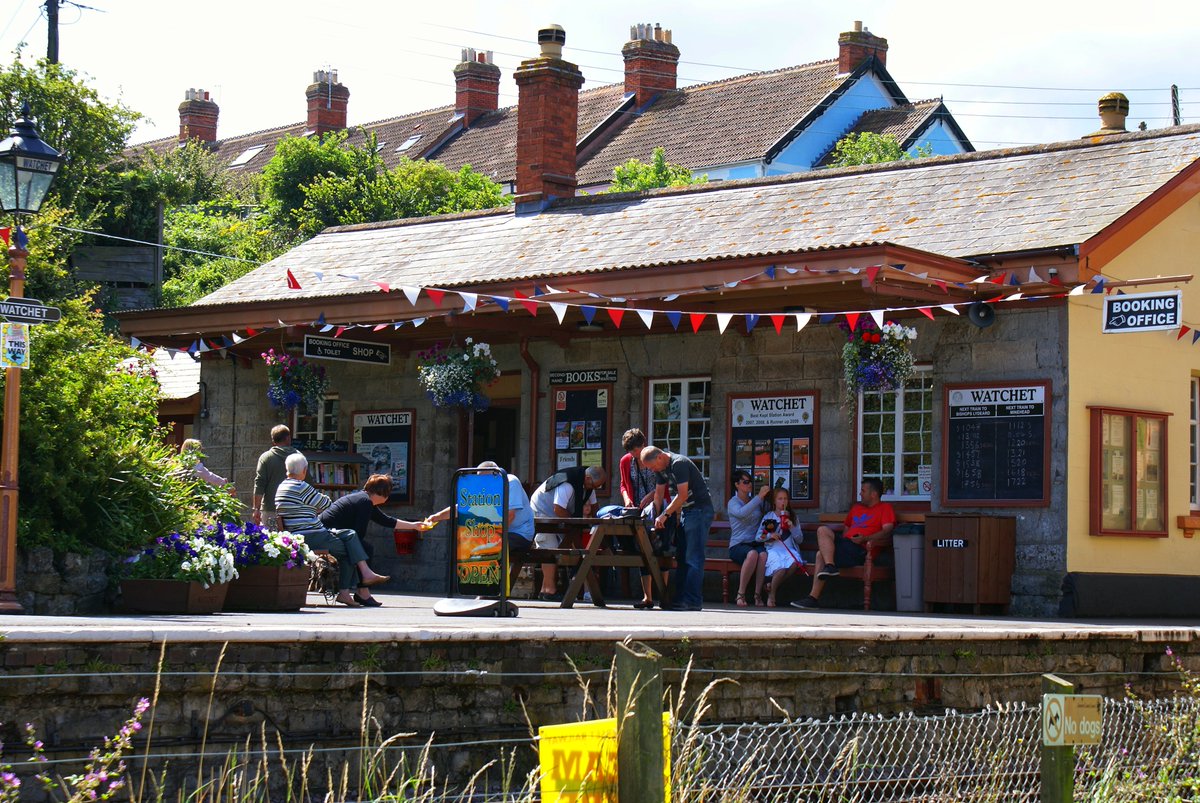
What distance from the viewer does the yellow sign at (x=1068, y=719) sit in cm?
591

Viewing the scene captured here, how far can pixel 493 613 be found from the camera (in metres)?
11.2

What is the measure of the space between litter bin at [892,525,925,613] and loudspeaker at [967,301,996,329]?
1925 millimetres

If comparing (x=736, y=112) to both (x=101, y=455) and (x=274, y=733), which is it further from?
(x=274, y=733)

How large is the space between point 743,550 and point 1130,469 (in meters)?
3.67

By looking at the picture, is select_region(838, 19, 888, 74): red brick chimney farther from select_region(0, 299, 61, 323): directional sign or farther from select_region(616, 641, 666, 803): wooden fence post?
select_region(616, 641, 666, 803): wooden fence post

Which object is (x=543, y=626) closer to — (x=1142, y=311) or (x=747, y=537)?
(x=747, y=537)

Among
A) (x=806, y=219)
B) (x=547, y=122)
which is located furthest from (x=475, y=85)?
(x=806, y=219)

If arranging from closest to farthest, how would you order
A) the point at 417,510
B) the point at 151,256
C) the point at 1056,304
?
1. the point at 1056,304
2. the point at 417,510
3. the point at 151,256

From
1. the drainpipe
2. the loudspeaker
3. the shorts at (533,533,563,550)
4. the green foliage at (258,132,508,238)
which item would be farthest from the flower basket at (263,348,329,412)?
the green foliage at (258,132,508,238)

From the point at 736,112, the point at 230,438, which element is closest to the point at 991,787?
the point at 230,438

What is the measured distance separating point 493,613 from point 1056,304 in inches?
245

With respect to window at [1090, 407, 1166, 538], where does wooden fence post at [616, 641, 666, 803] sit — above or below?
below

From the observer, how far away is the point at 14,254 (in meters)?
10.9

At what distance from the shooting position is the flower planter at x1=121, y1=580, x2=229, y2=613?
1052cm
